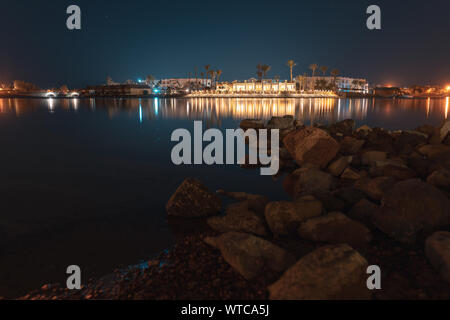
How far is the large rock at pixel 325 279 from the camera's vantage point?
4762 mm

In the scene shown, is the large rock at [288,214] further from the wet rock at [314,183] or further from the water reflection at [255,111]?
the water reflection at [255,111]

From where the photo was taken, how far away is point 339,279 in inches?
189

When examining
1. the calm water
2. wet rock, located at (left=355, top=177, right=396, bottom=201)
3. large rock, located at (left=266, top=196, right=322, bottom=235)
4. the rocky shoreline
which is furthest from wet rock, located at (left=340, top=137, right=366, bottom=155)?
large rock, located at (left=266, top=196, right=322, bottom=235)

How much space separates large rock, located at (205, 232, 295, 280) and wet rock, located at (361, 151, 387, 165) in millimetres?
10324

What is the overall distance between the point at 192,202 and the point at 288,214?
115 inches

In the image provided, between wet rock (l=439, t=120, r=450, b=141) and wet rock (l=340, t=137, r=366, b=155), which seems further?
wet rock (l=439, t=120, r=450, b=141)

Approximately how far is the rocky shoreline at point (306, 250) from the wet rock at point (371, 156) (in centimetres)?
456

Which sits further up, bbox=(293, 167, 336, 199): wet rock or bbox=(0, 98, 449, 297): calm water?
bbox=(293, 167, 336, 199): wet rock

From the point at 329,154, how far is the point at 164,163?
8678 millimetres

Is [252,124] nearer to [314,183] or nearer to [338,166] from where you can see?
[338,166]

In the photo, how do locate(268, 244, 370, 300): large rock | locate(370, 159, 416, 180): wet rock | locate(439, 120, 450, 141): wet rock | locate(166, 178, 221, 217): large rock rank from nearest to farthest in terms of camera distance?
locate(268, 244, 370, 300): large rock
locate(166, 178, 221, 217): large rock
locate(370, 159, 416, 180): wet rock
locate(439, 120, 450, 141): wet rock

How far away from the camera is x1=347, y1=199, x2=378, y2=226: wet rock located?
24.7ft

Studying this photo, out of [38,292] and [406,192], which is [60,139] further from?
[406,192]

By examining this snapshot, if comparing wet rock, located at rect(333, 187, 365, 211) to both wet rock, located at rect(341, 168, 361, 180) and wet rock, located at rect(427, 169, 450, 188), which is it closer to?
wet rock, located at rect(427, 169, 450, 188)
